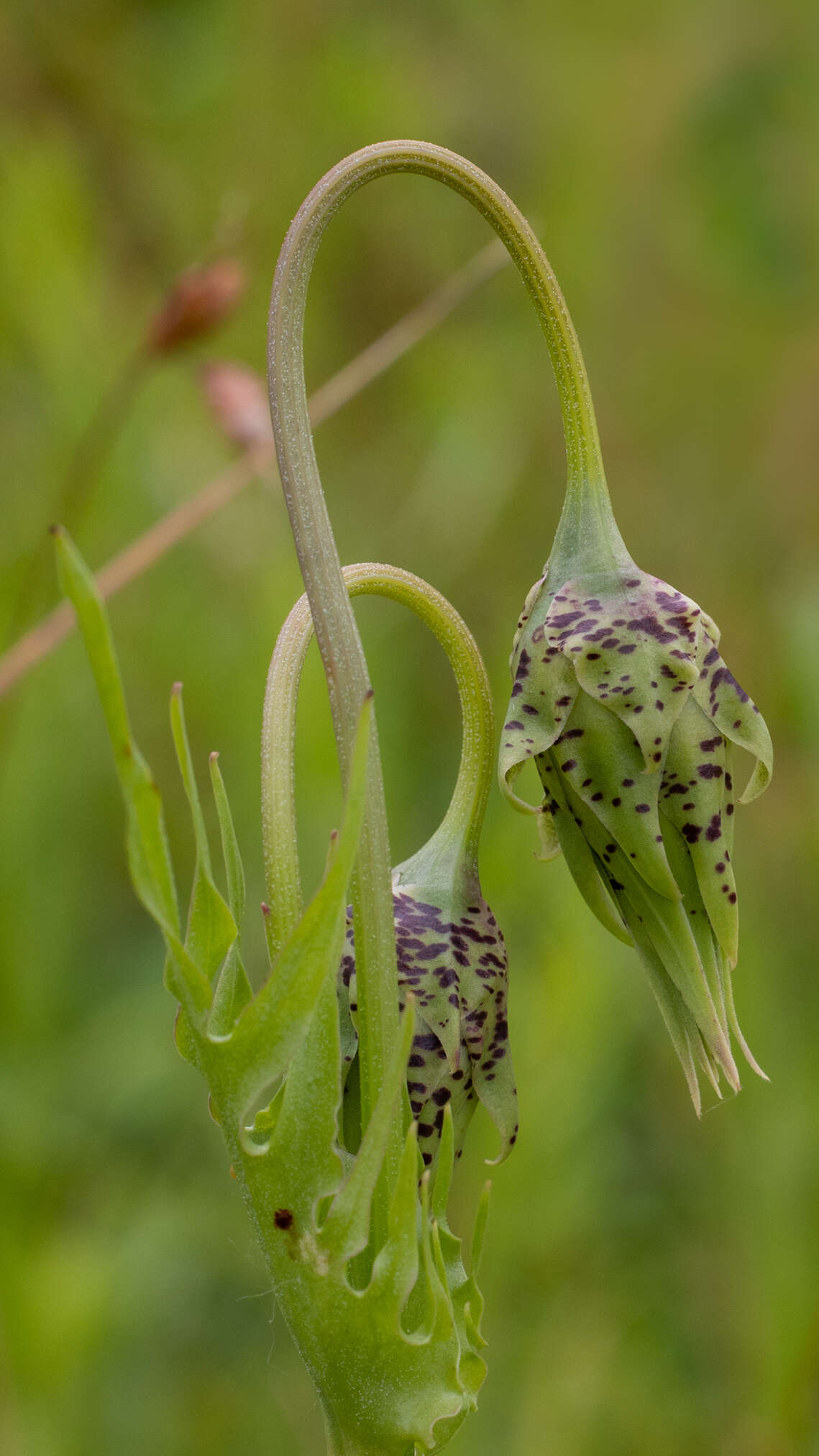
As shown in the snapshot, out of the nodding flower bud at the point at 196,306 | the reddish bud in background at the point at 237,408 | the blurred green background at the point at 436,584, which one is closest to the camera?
the nodding flower bud at the point at 196,306

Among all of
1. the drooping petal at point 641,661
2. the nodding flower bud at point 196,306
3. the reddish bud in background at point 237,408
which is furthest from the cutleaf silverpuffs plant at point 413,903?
the reddish bud in background at point 237,408

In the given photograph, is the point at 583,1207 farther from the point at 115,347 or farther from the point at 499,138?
the point at 499,138

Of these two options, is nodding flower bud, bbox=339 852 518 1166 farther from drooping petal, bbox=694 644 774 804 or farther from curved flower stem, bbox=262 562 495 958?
drooping petal, bbox=694 644 774 804

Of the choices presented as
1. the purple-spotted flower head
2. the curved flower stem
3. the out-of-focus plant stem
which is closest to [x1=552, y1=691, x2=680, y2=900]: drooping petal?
the purple-spotted flower head

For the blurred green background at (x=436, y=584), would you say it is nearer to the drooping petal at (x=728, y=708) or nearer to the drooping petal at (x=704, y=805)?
the drooping petal at (x=704, y=805)

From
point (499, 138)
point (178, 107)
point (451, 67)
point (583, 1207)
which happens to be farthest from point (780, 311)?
point (583, 1207)

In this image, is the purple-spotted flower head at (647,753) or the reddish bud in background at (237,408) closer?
the purple-spotted flower head at (647,753)
